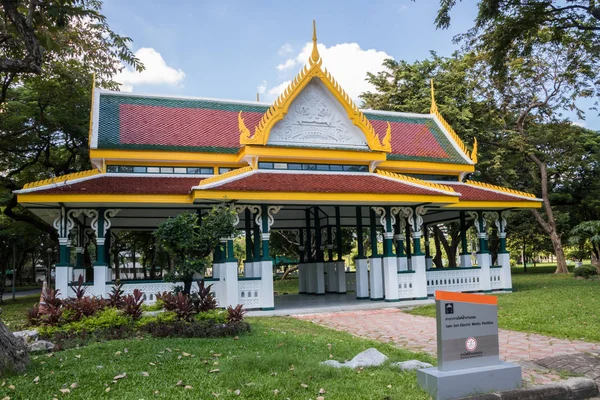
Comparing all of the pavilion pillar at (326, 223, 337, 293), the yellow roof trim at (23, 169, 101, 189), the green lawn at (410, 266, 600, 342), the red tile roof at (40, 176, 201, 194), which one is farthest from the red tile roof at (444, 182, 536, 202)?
the yellow roof trim at (23, 169, 101, 189)

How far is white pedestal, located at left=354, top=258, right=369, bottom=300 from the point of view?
1636 centimetres

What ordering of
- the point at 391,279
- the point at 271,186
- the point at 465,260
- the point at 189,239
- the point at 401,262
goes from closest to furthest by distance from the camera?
1. the point at 189,239
2. the point at 271,186
3. the point at 391,279
4. the point at 401,262
5. the point at 465,260

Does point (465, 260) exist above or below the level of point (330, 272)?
above

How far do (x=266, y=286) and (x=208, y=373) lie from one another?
791 cm

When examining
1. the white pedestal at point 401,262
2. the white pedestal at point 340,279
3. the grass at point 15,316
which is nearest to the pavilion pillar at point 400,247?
the white pedestal at point 401,262

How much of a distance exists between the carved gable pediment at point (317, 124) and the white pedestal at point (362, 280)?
3.68 metres

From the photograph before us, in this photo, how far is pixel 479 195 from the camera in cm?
1753

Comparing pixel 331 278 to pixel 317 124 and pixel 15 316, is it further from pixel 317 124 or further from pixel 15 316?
pixel 15 316

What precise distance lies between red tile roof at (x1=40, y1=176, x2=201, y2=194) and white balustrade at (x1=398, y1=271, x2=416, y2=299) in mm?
6894

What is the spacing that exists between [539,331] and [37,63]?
9.72 m

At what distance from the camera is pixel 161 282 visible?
13.9 metres

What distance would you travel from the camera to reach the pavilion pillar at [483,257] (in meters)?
17.4

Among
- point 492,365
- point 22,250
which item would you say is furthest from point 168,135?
point 22,250

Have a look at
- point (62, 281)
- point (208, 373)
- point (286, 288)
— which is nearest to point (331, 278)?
point (286, 288)
